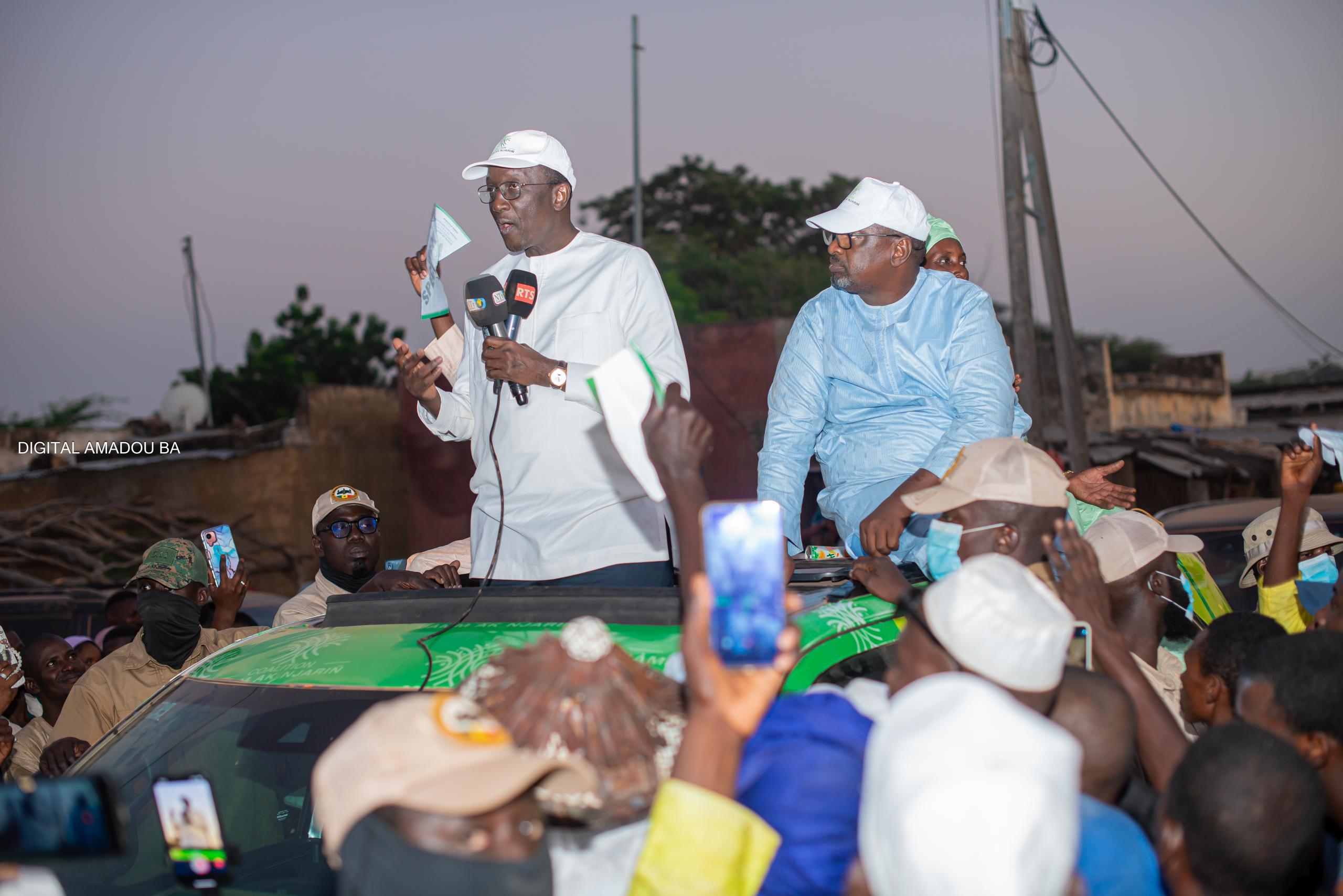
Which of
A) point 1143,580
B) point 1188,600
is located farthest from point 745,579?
point 1188,600

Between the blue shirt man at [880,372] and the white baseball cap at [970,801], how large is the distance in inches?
77.3

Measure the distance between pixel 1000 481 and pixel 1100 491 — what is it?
1.14 metres

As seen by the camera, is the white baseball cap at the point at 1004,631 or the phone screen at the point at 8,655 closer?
the white baseball cap at the point at 1004,631

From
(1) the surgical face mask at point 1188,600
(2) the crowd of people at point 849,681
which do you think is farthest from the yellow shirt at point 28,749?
(1) the surgical face mask at point 1188,600

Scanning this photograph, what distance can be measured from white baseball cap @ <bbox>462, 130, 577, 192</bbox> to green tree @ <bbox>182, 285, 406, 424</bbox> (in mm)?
20856

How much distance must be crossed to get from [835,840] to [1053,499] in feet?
4.74

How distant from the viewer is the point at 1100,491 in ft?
13.1

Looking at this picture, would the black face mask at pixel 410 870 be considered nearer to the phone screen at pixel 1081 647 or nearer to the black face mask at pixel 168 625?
the phone screen at pixel 1081 647

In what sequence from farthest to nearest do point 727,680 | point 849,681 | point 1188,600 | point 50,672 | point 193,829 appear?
point 50,672
point 1188,600
point 849,681
point 193,829
point 727,680

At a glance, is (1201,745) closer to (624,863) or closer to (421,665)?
(624,863)

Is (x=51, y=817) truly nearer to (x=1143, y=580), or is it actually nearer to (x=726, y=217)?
(x=1143, y=580)

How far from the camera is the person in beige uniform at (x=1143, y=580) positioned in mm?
3615

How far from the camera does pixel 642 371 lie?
218 cm

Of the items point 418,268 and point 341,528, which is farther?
point 341,528
